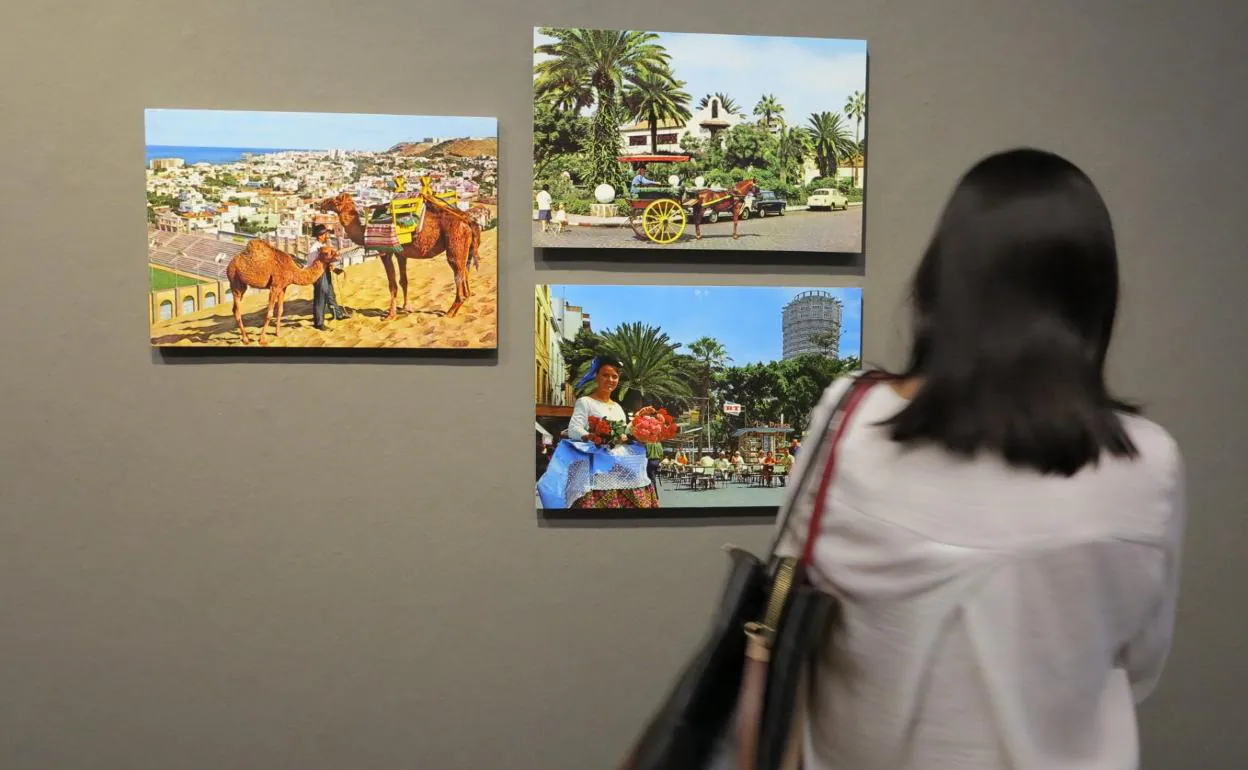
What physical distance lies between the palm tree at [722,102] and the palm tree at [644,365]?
43 centimetres

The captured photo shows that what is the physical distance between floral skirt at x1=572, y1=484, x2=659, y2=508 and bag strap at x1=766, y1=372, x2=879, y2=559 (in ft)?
2.62

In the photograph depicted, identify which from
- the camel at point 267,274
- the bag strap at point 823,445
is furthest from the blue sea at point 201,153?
the bag strap at point 823,445

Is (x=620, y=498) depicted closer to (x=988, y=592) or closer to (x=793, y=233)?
(x=793, y=233)

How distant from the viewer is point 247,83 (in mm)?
1631

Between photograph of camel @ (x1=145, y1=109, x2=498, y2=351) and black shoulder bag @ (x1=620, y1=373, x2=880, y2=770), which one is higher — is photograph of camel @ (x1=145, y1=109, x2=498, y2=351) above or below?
above

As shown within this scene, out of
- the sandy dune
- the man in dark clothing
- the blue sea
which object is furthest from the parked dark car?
the blue sea

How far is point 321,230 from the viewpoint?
64.9 inches

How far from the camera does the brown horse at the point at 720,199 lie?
1699mm

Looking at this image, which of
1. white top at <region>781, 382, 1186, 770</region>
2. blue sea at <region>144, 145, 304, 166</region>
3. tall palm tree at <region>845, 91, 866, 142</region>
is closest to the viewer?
white top at <region>781, 382, 1186, 770</region>

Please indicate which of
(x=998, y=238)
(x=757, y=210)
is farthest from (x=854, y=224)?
(x=998, y=238)

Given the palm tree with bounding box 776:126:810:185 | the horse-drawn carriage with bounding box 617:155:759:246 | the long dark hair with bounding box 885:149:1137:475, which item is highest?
the palm tree with bounding box 776:126:810:185

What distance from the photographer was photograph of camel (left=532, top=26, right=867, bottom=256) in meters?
1.67

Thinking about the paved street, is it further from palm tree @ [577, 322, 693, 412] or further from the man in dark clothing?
the man in dark clothing

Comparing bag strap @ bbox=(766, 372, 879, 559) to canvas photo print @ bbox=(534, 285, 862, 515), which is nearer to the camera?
bag strap @ bbox=(766, 372, 879, 559)
